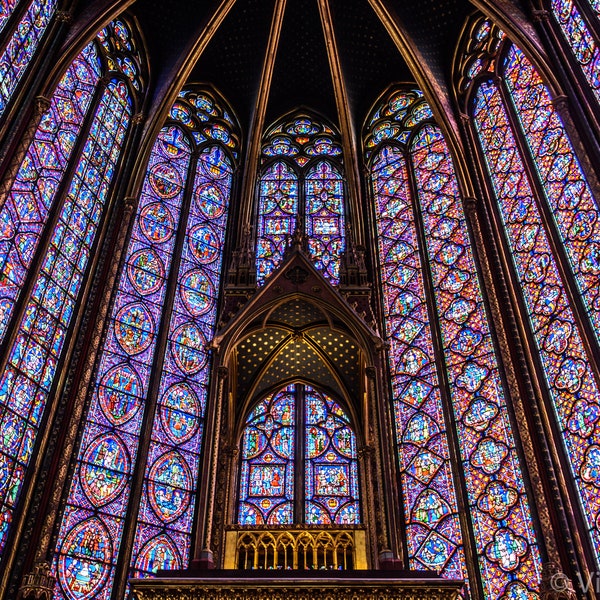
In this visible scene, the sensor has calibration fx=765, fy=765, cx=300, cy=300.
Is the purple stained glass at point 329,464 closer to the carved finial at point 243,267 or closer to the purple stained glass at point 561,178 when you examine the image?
the carved finial at point 243,267

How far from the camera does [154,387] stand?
38.7 feet

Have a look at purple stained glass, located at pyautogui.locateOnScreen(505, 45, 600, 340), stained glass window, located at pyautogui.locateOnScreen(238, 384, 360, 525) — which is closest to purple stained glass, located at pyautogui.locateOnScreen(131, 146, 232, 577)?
stained glass window, located at pyautogui.locateOnScreen(238, 384, 360, 525)

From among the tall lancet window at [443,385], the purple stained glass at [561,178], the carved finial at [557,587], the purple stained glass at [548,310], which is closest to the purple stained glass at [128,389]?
the tall lancet window at [443,385]

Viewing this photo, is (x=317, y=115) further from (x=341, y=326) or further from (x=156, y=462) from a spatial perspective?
(x=156, y=462)

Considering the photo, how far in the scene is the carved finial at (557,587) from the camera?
8.26m

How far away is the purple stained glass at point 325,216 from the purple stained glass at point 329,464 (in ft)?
8.60

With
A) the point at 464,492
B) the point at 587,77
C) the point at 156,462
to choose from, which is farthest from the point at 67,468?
the point at 587,77

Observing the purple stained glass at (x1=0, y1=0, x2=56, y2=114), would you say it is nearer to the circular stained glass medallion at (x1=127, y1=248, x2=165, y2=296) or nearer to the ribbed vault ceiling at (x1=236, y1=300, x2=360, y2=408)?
the circular stained glass medallion at (x1=127, y1=248, x2=165, y2=296)

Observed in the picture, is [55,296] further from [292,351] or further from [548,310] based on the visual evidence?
[548,310]

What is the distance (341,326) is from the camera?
11203mm

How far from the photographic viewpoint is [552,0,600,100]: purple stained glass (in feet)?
37.4

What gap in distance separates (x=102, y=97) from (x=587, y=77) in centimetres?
842

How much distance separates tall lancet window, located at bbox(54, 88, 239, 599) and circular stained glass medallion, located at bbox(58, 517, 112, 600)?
13 mm

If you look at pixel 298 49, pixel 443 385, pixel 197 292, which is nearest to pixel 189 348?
pixel 197 292
